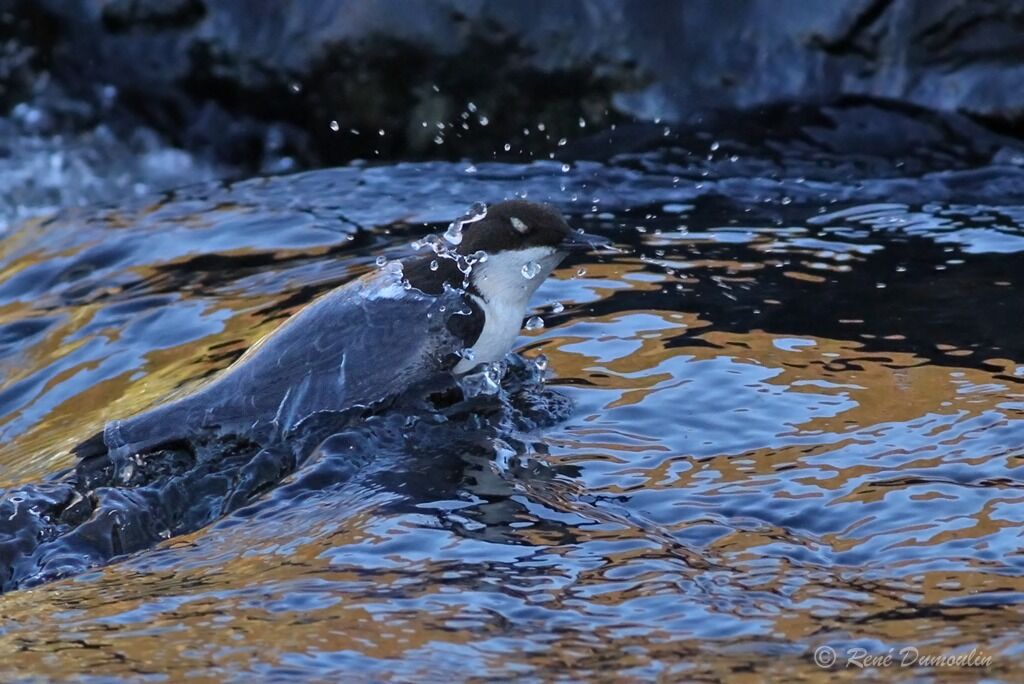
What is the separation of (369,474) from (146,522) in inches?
32.4

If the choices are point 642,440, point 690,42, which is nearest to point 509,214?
point 642,440

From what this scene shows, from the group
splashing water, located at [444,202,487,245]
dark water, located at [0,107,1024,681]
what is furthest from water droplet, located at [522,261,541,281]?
dark water, located at [0,107,1024,681]

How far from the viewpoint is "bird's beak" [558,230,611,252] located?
6012 millimetres

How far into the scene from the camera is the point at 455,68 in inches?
408

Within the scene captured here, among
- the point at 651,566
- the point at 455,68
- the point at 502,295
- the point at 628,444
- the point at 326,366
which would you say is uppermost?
the point at 455,68

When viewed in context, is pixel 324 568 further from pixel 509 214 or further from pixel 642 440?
pixel 509 214

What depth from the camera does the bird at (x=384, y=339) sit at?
559 centimetres

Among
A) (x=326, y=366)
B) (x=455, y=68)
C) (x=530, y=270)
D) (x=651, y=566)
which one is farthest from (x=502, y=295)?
(x=455, y=68)

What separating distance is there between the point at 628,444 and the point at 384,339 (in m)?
1.09

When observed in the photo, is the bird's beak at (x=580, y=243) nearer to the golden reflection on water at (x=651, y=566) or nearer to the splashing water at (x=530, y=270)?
the splashing water at (x=530, y=270)

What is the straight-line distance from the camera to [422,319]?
5.89 metres

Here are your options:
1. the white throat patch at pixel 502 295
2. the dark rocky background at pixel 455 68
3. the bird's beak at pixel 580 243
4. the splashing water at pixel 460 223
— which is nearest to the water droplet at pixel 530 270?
the white throat patch at pixel 502 295

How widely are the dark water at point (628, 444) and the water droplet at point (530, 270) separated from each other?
452 mm

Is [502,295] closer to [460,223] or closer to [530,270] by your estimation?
[530,270]
